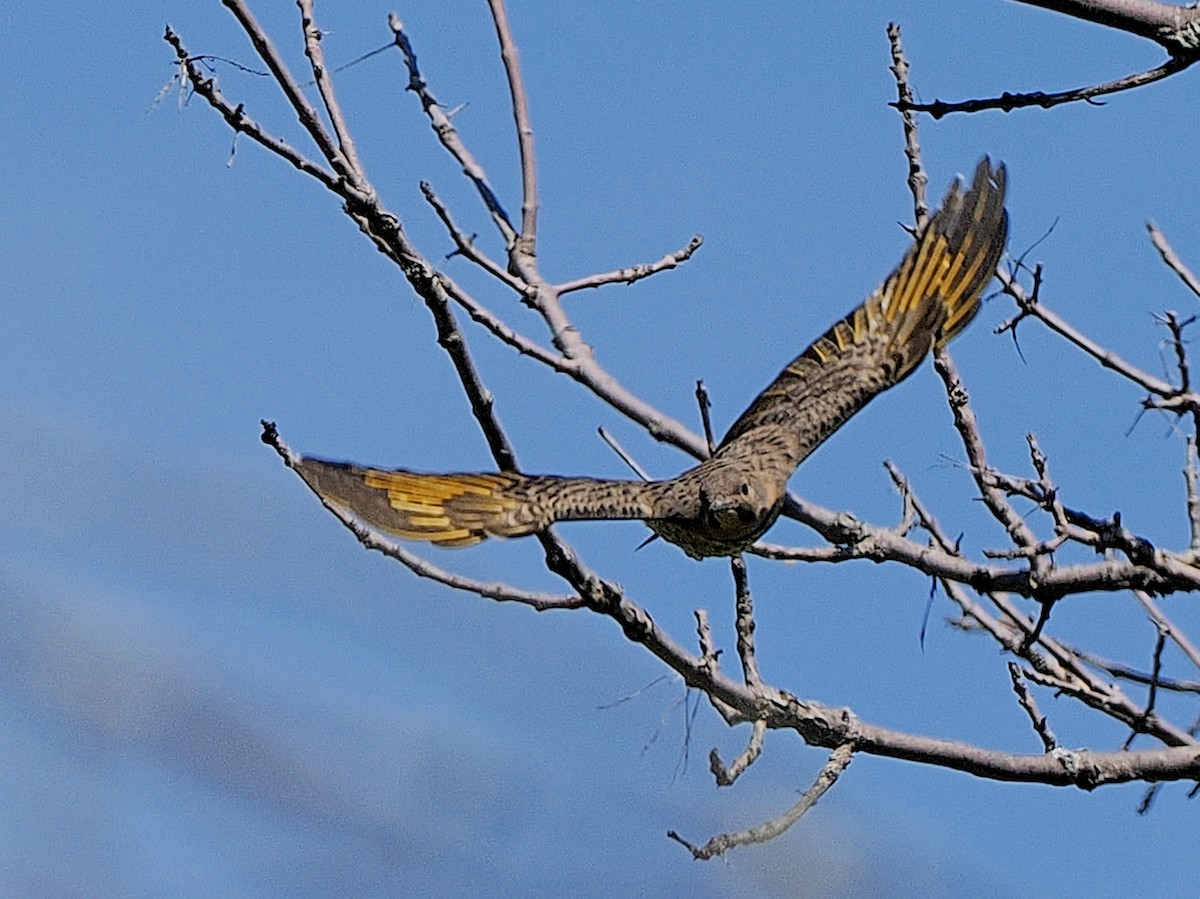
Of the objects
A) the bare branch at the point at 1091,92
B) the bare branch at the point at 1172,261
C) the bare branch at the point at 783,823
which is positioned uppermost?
the bare branch at the point at 1172,261

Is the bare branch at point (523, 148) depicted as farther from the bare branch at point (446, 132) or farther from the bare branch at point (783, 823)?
the bare branch at point (783, 823)

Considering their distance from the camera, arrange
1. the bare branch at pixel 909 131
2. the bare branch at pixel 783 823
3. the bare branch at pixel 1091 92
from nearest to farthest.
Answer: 1. the bare branch at pixel 783 823
2. the bare branch at pixel 1091 92
3. the bare branch at pixel 909 131

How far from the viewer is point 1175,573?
9.62ft

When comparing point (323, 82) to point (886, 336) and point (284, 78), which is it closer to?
point (284, 78)

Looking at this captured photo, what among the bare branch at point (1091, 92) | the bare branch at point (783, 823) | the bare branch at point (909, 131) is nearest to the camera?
the bare branch at point (783, 823)

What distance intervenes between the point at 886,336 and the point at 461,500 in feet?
→ 6.91

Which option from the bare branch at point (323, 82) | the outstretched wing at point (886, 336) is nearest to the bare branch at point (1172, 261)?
the outstretched wing at point (886, 336)

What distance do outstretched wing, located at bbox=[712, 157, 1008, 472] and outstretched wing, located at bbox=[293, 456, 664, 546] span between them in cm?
69

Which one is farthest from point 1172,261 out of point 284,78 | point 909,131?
point 284,78

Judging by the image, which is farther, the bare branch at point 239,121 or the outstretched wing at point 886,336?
the outstretched wing at point 886,336

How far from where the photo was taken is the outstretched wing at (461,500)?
3.49m

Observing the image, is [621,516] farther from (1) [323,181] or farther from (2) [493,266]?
(1) [323,181]

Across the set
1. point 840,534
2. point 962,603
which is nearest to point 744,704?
point 840,534

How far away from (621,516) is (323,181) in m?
1.46
